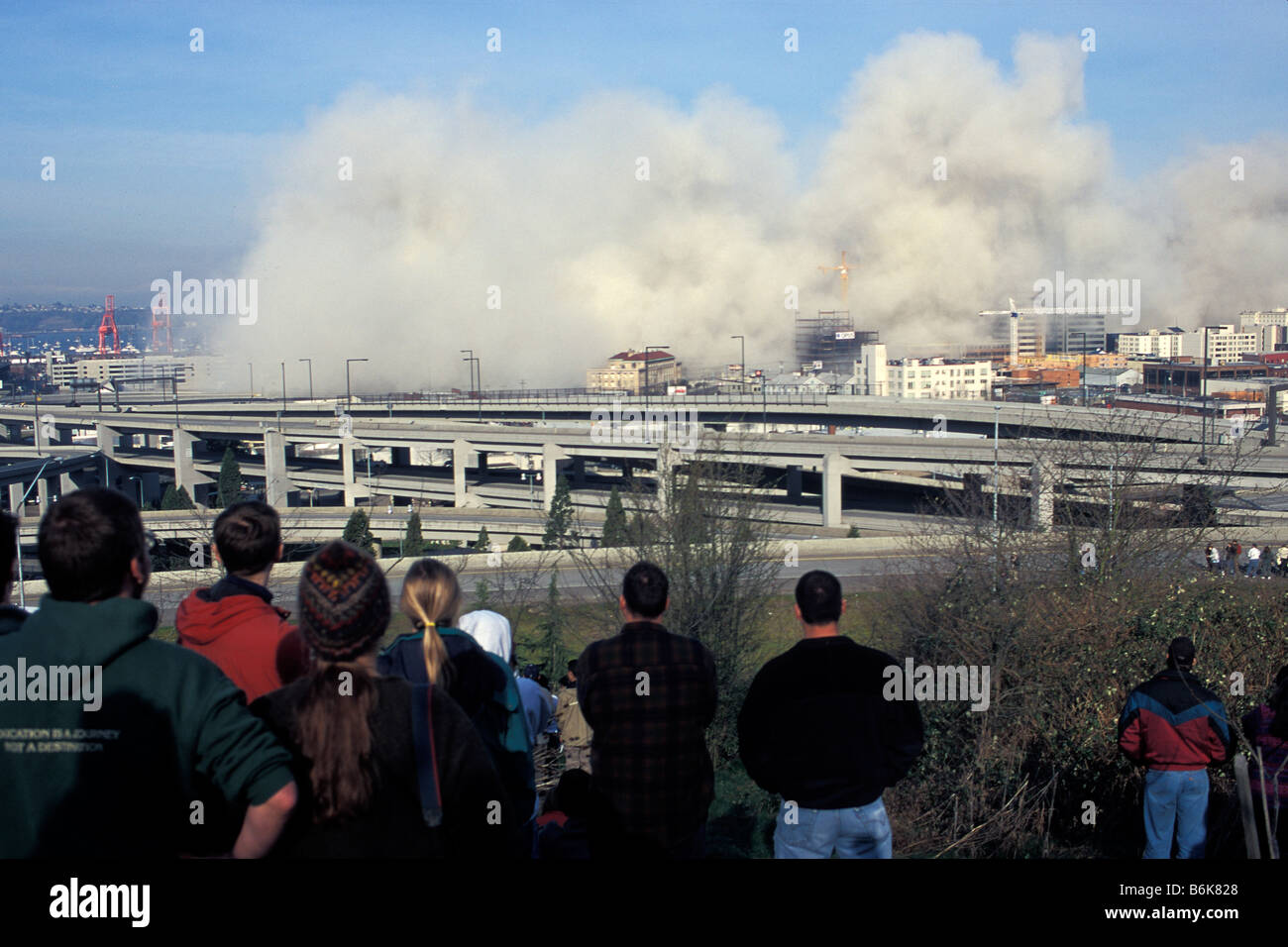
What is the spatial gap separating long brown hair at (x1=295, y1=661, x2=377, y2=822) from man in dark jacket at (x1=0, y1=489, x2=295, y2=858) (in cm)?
5

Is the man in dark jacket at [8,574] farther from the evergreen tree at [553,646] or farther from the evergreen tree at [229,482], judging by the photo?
the evergreen tree at [229,482]

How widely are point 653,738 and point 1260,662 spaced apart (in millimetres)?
4020

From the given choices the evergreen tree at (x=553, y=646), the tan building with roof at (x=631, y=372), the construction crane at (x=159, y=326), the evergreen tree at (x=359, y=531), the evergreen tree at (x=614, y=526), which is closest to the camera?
the evergreen tree at (x=553, y=646)

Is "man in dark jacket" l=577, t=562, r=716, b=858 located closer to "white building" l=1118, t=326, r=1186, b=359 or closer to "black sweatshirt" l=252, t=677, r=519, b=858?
"black sweatshirt" l=252, t=677, r=519, b=858

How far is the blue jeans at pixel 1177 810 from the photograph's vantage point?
A: 3293 mm

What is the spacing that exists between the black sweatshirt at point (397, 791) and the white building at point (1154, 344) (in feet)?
236

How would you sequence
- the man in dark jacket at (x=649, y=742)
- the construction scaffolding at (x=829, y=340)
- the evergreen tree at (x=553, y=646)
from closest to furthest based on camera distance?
the man in dark jacket at (x=649, y=742)
the evergreen tree at (x=553, y=646)
the construction scaffolding at (x=829, y=340)

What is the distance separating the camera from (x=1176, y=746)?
3.26 m

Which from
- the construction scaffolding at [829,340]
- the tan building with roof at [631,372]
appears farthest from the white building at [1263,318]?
the tan building with roof at [631,372]

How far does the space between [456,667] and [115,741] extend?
843mm

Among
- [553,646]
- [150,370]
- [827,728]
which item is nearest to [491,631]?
[827,728]

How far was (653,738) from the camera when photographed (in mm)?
2549

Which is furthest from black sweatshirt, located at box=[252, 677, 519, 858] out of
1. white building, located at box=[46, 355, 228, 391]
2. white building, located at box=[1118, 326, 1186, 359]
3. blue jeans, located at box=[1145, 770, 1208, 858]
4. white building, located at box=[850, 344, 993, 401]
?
white building, located at box=[1118, 326, 1186, 359]

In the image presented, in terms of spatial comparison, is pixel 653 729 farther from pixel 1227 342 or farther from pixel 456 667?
pixel 1227 342
